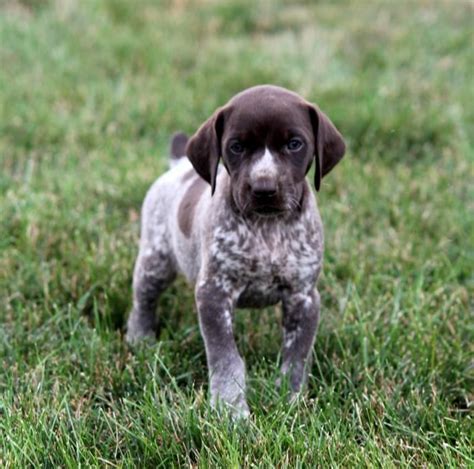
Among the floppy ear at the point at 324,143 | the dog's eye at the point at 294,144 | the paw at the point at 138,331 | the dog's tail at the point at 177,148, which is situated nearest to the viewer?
the dog's eye at the point at 294,144

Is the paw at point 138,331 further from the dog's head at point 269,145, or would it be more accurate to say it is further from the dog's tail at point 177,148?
the dog's head at point 269,145

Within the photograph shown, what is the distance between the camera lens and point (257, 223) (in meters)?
3.92

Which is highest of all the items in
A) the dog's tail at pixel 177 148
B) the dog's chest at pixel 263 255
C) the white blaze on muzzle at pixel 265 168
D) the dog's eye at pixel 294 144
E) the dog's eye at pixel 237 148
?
the dog's eye at pixel 294 144

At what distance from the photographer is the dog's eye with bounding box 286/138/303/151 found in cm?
368

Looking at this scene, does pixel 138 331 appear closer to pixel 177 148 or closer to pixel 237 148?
pixel 177 148

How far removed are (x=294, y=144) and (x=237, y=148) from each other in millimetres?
234

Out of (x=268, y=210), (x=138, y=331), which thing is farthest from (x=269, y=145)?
(x=138, y=331)

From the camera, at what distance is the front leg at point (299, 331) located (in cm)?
404

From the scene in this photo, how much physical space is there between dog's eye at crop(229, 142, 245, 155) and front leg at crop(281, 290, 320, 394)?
28.0 inches

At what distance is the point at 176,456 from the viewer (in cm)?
350

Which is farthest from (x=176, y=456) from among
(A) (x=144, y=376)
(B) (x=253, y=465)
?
(A) (x=144, y=376)

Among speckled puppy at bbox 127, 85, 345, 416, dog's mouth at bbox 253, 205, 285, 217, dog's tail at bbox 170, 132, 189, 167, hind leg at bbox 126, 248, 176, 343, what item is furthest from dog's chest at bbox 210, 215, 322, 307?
dog's tail at bbox 170, 132, 189, 167

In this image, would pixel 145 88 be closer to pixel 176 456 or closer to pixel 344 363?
pixel 344 363

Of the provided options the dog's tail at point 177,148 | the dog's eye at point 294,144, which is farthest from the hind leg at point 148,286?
the dog's eye at point 294,144
